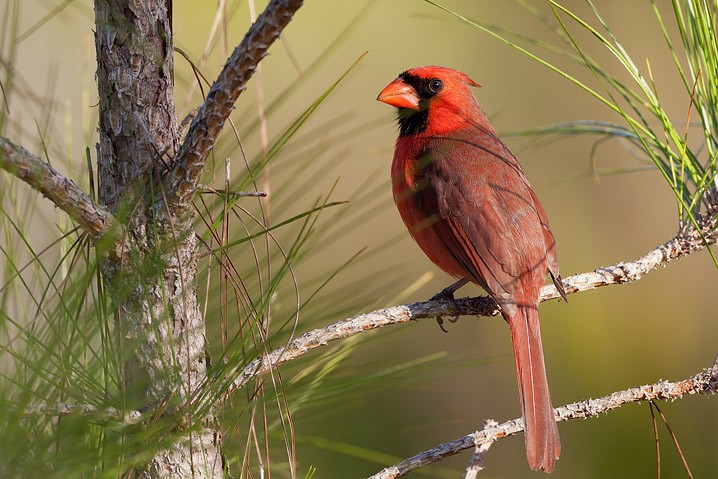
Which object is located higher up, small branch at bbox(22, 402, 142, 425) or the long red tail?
small branch at bbox(22, 402, 142, 425)

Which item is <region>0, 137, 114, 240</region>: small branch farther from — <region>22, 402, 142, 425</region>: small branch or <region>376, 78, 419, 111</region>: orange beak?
<region>376, 78, 419, 111</region>: orange beak

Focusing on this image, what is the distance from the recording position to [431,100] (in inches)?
126

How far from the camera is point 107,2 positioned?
52.1 inches

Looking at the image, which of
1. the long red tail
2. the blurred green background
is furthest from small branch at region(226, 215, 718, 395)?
the blurred green background

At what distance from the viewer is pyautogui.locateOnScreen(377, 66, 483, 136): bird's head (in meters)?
3.15

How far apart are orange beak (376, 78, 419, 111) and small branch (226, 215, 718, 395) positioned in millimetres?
860

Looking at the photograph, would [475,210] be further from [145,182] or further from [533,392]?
[145,182]

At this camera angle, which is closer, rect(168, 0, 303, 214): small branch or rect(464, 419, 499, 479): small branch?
rect(168, 0, 303, 214): small branch

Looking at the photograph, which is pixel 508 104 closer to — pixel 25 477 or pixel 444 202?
pixel 444 202

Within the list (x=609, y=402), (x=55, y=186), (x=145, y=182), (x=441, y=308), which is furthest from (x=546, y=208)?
(x=55, y=186)

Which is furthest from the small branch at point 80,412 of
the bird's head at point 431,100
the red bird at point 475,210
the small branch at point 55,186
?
the bird's head at point 431,100

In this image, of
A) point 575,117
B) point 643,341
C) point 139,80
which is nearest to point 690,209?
point 139,80

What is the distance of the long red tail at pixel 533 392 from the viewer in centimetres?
220

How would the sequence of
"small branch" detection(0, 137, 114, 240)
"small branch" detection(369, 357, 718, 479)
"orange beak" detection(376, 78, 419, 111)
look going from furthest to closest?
1. "orange beak" detection(376, 78, 419, 111)
2. "small branch" detection(369, 357, 718, 479)
3. "small branch" detection(0, 137, 114, 240)
